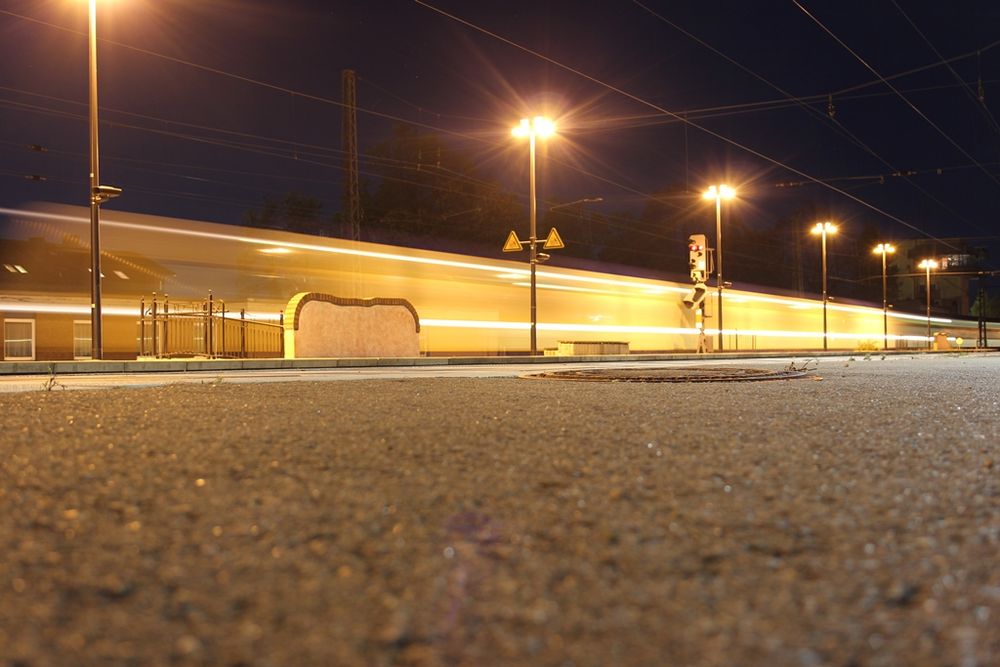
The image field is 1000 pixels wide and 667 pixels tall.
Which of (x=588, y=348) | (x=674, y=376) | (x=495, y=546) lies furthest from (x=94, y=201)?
(x=495, y=546)

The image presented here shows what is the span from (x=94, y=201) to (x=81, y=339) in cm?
314

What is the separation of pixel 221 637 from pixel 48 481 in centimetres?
Answer: 203

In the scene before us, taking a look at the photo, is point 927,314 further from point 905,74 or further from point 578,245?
point 905,74

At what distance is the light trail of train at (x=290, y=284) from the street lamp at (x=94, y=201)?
768 mm

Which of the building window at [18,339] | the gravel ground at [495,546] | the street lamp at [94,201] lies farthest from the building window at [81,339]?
the gravel ground at [495,546]

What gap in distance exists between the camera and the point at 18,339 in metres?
16.4

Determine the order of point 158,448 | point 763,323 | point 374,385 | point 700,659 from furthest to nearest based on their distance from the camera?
point 763,323
point 374,385
point 158,448
point 700,659

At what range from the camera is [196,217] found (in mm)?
17844

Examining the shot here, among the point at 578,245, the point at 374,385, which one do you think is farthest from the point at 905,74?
the point at 578,245

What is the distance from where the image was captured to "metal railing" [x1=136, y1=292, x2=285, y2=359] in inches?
723

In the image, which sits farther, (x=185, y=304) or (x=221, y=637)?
(x=185, y=304)

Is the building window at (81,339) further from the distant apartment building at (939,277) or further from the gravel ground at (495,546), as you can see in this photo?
the distant apartment building at (939,277)

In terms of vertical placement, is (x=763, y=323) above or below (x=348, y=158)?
below

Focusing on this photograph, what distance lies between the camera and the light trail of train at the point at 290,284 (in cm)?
1689
